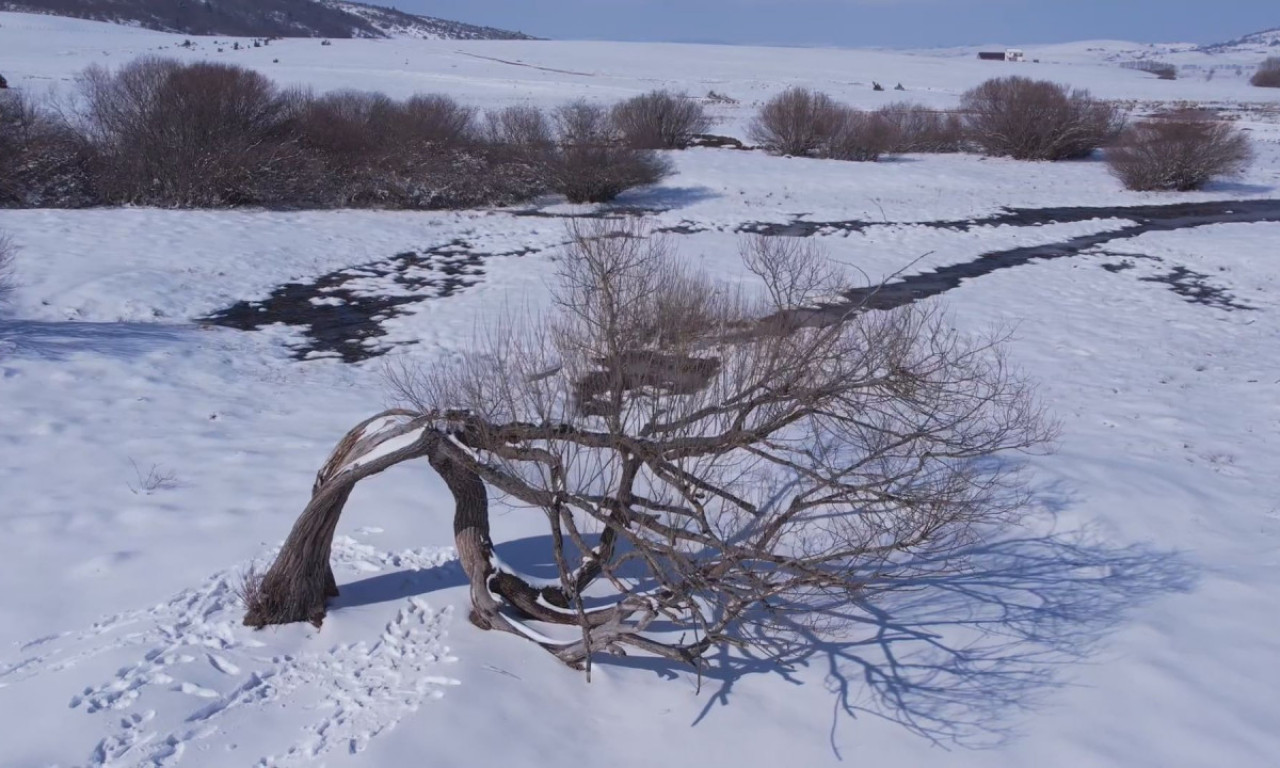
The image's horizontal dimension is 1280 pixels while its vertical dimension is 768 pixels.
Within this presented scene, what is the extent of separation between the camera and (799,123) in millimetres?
29625

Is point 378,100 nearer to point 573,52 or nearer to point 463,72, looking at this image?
point 463,72

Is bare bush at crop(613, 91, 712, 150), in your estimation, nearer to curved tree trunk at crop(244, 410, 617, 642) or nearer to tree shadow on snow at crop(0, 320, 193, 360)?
tree shadow on snow at crop(0, 320, 193, 360)

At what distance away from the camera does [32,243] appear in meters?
16.0

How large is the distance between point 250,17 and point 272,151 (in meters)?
82.7

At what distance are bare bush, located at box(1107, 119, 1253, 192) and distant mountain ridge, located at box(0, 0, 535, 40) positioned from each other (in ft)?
211

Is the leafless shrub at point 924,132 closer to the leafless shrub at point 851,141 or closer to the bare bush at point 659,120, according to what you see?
the leafless shrub at point 851,141

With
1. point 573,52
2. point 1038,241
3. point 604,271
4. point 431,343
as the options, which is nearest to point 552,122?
point 1038,241

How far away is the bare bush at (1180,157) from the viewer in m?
25.7

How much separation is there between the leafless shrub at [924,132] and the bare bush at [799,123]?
274cm

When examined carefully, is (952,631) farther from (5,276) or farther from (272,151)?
(272,151)

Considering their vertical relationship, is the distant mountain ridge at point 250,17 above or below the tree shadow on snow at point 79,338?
above

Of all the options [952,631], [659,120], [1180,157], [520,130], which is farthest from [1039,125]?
[952,631]

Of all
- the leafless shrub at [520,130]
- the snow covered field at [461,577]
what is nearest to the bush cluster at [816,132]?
the leafless shrub at [520,130]

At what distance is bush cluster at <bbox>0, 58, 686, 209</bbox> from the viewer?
20453 millimetres
